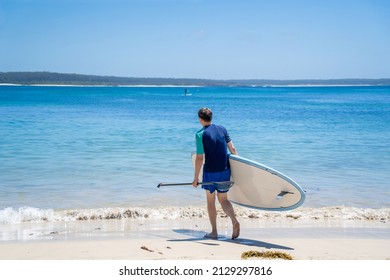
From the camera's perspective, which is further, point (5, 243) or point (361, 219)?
point (361, 219)

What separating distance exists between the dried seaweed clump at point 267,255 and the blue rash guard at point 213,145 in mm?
1066

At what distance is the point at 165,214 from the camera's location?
7.48 meters

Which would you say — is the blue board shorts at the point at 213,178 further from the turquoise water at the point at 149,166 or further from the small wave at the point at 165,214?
the turquoise water at the point at 149,166

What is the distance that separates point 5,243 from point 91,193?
10.2 ft

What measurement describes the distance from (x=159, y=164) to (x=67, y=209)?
14.2ft

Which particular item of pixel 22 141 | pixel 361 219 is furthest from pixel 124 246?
pixel 22 141

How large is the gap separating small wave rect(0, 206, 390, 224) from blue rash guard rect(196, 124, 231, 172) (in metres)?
A: 1.61

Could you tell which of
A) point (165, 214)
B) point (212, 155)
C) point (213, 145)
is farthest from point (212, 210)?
point (165, 214)

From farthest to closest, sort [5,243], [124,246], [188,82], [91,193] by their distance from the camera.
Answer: [188,82], [91,193], [5,243], [124,246]

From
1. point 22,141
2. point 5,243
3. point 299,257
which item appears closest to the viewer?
point 299,257

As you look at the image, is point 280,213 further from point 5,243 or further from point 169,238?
point 5,243

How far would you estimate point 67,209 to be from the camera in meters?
7.86

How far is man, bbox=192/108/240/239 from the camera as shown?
5.66 m

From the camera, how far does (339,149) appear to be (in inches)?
596
